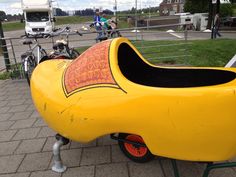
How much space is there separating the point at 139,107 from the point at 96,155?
3.66 feet

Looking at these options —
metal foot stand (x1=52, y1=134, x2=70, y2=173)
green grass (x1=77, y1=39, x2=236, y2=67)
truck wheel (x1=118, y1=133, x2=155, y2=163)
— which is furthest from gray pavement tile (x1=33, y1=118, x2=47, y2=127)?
green grass (x1=77, y1=39, x2=236, y2=67)

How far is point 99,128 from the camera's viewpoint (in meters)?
2.38

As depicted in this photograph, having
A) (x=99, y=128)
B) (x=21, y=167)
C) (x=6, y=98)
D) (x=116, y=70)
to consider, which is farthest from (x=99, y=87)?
(x=6, y=98)

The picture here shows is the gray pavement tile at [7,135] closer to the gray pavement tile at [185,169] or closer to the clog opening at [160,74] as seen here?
the clog opening at [160,74]

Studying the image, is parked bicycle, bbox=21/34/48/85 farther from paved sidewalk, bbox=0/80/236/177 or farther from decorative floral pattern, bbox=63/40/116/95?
decorative floral pattern, bbox=63/40/116/95

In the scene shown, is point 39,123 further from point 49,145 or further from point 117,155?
point 117,155

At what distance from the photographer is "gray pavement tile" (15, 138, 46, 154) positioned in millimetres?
3194

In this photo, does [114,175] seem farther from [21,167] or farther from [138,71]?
[138,71]

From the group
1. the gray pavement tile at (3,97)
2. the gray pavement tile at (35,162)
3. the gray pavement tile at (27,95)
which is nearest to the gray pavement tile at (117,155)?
the gray pavement tile at (35,162)

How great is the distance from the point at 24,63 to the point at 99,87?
4128 mm

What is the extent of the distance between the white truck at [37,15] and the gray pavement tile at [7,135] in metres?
17.8

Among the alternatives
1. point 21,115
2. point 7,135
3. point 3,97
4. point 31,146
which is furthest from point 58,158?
point 3,97

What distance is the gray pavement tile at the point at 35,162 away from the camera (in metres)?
2.83

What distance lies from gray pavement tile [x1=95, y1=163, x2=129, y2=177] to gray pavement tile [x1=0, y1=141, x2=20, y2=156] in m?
1.15
